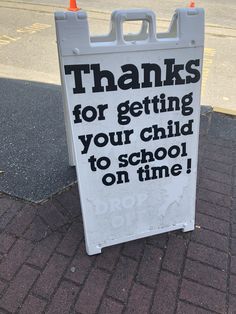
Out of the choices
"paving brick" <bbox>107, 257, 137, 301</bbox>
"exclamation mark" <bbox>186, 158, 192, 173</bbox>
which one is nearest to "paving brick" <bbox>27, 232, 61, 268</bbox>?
"paving brick" <bbox>107, 257, 137, 301</bbox>

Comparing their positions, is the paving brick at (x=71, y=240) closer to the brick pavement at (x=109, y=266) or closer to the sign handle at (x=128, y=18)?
the brick pavement at (x=109, y=266)

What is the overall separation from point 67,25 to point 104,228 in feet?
4.30

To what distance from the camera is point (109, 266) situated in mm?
2324

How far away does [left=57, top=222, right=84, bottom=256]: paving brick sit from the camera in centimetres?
242

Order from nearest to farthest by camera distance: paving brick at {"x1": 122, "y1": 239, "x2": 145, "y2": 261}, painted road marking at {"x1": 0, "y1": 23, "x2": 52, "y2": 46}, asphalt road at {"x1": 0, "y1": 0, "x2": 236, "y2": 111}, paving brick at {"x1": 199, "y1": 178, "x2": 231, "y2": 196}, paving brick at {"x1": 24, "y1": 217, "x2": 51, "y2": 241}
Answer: paving brick at {"x1": 122, "y1": 239, "x2": 145, "y2": 261}
paving brick at {"x1": 24, "y1": 217, "x2": 51, "y2": 241}
paving brick at {"x1": 199, "y1": 178, "x2": 231, "y2": 196}
asphalt road at {"x1": 0, "y1": 0, "x2": 236, "y2": 111}
painted road marking at {"x1": 0, "y1": 23, "x2": 52, "y2": 46}

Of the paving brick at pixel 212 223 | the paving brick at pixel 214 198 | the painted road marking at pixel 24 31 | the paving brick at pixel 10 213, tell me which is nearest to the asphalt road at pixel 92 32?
the painted road marking at pixel 24 31

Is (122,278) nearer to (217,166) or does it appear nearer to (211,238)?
(211,238)

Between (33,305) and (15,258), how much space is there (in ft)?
1.29

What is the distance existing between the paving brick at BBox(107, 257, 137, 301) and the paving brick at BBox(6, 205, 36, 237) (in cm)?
78

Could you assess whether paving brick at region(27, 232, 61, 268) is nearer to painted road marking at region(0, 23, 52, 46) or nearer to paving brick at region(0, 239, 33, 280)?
paving brick at region(0, 239, 33, 280)

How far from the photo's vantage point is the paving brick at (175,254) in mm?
2322

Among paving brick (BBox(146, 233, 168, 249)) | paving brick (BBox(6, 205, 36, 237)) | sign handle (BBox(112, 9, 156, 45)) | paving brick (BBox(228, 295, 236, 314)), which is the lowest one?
paving brick (BBox(228, 295, 236, 314))

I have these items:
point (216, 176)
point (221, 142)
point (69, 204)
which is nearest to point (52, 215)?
point (69, 204)

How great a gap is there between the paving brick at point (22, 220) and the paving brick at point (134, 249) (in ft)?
2.52
